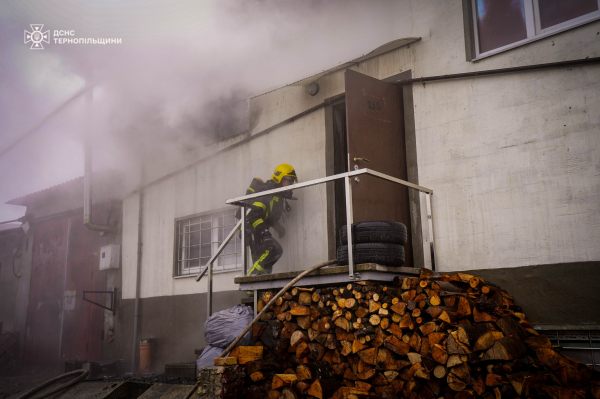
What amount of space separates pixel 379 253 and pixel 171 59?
6280mm

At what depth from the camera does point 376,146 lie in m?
5.77

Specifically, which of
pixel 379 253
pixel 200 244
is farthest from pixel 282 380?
pixel 200 244

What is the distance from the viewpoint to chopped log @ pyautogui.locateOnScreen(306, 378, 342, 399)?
3.77 metres

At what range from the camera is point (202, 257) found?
8500 millimetres

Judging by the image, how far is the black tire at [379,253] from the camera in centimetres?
437

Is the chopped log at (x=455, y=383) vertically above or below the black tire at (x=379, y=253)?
below

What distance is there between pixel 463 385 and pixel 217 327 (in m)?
2.56

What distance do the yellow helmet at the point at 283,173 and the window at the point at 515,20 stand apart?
9.29 ft

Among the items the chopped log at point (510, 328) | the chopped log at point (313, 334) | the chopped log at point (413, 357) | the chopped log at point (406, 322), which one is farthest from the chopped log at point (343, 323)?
the chopped log at point (510, 328)

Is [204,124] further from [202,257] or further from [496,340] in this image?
[496,340]

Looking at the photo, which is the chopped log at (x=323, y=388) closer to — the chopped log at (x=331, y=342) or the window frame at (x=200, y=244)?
the chopped log at (x=331, y=342)

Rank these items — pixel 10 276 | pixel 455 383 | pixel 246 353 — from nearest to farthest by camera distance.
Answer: pixel 455 383
pixel 246 353
pixel 10 276

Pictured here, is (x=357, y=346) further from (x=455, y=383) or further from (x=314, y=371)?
(x=455, y=383)

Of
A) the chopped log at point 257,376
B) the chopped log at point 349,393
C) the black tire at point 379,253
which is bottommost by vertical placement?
the chopped log at point 349,393
